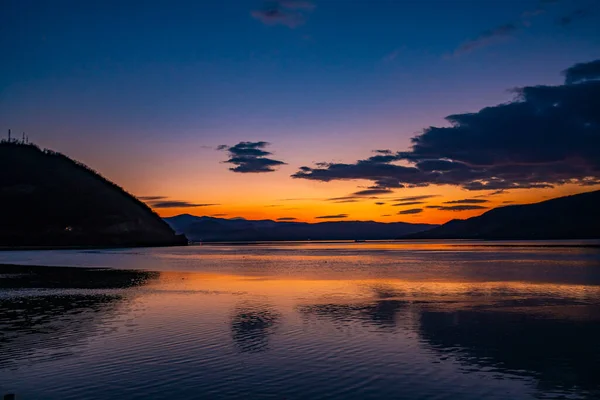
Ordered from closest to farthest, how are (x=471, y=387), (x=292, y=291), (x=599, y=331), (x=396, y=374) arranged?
(x=471, y=387) → (x=396, y=374) → (x=599, y=331) → (x=292, y=291)

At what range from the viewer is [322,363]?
23.3 m

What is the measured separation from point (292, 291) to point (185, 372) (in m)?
32.6

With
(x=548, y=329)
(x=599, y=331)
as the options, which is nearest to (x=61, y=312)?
(x=548, y=329)

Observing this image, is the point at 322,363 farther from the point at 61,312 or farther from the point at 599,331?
the point at 61,312

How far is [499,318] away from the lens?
35.9 meters

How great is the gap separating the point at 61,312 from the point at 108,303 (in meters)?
5.99

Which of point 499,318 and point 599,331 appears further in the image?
point 499,318

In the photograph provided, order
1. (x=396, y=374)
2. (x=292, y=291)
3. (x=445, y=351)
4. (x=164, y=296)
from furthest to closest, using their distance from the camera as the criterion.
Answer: (x=292, y=291)
(x=164, y=296)
(x=445, y=351)
(x=396, y=374)

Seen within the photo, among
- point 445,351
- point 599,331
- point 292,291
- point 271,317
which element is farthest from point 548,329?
point 292,291

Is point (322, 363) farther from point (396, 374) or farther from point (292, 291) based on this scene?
point (292, 291)

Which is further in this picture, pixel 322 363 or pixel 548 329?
pixel 548 329

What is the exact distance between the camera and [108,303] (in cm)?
4444

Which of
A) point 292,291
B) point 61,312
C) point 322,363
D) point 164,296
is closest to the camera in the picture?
point 322,363

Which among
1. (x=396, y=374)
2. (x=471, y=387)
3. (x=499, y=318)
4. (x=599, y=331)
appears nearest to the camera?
(x=471, y=387)
